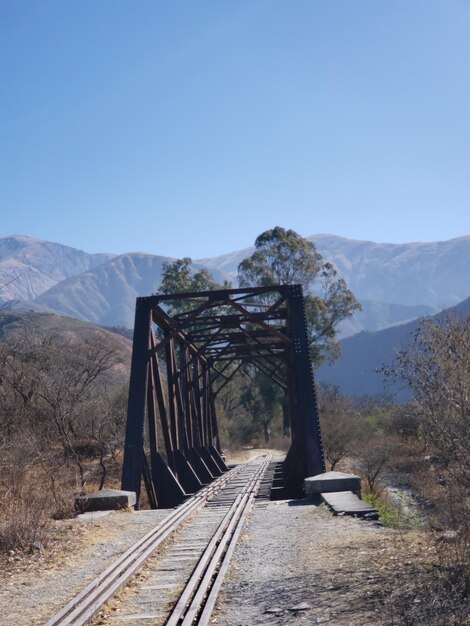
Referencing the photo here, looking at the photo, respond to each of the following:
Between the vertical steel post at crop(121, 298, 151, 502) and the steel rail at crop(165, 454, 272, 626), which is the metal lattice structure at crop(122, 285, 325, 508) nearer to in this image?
the vertical steel post at crop(121, 298, 151, 502)

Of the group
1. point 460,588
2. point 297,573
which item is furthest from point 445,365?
point 297,573

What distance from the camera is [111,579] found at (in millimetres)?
8414

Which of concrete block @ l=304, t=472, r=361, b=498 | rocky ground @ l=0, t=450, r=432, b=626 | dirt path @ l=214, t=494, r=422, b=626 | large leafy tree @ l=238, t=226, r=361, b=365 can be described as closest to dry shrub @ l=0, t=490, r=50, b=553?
rocky ground @ l=0, t=450, r=432, b=626

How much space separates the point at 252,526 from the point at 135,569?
390 cm

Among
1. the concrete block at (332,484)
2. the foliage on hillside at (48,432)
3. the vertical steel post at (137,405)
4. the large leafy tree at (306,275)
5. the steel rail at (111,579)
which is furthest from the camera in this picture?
the large leafy tree at (306,275)

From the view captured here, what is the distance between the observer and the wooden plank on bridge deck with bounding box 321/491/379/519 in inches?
472

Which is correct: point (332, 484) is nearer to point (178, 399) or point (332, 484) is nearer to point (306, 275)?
point (178, 399)

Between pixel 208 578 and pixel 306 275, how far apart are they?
153ft

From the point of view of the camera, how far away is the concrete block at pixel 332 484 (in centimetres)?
1465

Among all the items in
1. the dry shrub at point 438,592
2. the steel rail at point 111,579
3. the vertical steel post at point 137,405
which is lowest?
the steel rail at point 111,579

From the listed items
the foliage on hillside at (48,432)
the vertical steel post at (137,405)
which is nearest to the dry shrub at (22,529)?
the foliage on hillside at (48,432)

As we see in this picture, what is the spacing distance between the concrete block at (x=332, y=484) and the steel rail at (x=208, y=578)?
153cm

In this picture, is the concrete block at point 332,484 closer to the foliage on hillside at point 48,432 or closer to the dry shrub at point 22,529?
the foliage on hillside at point 48,432

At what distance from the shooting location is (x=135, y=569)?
352 inches
